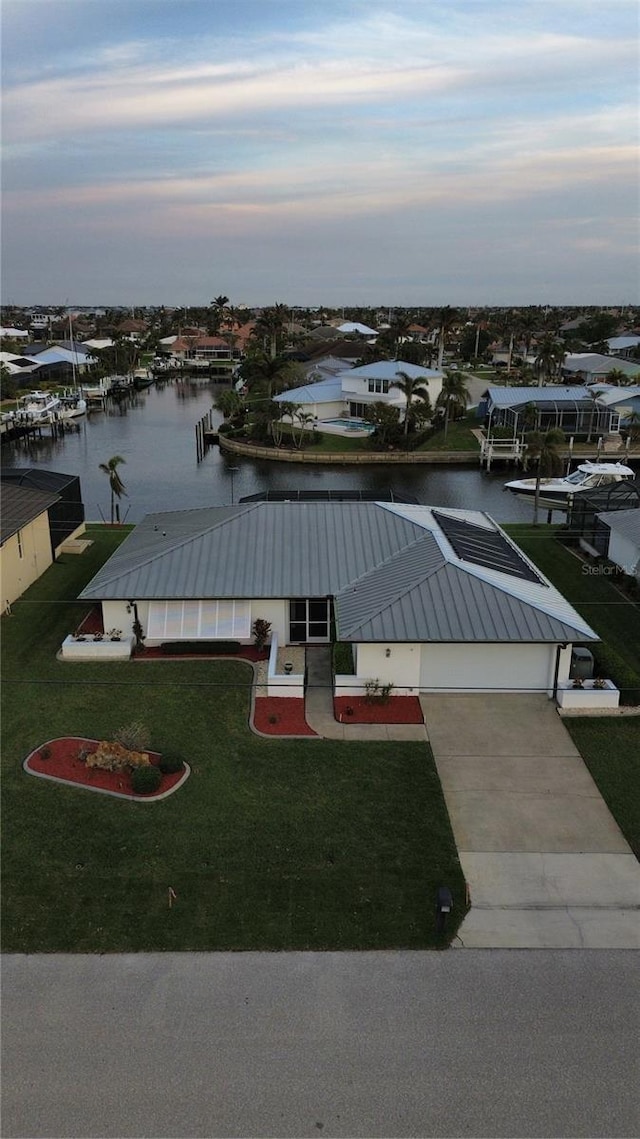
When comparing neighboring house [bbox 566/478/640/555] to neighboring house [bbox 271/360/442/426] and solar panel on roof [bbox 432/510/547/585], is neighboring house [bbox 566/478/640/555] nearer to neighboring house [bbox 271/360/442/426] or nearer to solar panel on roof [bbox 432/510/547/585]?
solar panel on roof [bbox 432/510/547/585]

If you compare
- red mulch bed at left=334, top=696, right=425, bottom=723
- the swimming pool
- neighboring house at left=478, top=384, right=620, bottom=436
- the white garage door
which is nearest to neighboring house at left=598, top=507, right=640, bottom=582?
red mulch bed at left=334, top=696, right=425, bottom=723

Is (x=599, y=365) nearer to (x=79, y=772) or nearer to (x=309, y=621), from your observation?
(x=309, y=621)

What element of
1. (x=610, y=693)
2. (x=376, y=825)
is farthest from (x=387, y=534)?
(x=376, y=825)

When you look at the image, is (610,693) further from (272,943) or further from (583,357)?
(583,357)

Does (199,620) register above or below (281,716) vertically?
above

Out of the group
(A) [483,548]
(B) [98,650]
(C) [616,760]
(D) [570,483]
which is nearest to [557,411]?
(D) [570,483]

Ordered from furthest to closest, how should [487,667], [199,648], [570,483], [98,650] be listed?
[570,483] < [199,648] < [98,650] < [487,667]

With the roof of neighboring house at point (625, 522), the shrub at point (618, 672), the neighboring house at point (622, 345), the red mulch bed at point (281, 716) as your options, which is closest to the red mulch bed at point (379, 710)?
the red mulch bed at point (281, 716)
